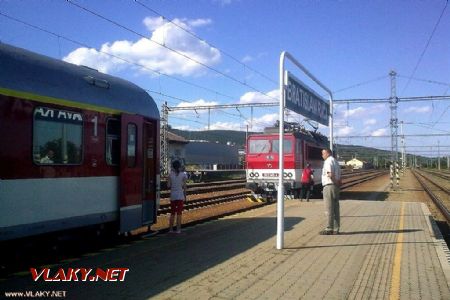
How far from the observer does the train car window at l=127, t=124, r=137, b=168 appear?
386 inches

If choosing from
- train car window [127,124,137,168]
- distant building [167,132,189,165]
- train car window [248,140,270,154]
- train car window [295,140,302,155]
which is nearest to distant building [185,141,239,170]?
distant building [167,132,189,165]

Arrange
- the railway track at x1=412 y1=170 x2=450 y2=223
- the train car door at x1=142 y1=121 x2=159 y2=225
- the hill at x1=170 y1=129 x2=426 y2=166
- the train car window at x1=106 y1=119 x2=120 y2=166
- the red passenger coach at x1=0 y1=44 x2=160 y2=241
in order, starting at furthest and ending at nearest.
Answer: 1. the hill at x1=170 y1=129 x2=426 y2=166
2. the railway track at x1=412 y1=170 x2=450 y2=223
3. the train car door at x1=142 y1=121 x2=159 y2=225
4. the train car window at x1=106 y1=119 x2=120 y2=166
5. the red passenger coach at x1=0 y1=44 x2=160 y2=241

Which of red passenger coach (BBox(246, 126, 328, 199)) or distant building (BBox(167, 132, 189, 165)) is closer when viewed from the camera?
red passenger coach (BBox(246, 126, 328, 199))

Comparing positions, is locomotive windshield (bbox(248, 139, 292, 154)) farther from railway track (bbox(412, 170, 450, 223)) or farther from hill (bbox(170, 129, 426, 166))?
hill (bbox(170, 129, 426, 166))

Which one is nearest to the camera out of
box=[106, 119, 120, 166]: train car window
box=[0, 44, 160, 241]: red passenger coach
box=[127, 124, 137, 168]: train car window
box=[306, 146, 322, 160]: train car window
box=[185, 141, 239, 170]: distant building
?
box=[0, 44, 160, 241]: red passenger coach

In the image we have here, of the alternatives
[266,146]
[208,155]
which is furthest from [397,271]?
[208,155]

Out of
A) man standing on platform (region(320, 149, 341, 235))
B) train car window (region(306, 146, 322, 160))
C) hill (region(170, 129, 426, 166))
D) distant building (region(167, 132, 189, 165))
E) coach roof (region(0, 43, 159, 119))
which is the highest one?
hill (region(170, 129, 426, 166))

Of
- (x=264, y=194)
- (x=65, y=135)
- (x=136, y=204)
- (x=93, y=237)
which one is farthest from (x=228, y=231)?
(x=264, y=194)

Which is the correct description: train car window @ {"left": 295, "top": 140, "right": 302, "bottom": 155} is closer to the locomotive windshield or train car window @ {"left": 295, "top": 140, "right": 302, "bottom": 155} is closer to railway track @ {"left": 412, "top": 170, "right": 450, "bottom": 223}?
the locomotive windshield

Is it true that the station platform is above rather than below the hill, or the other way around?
below

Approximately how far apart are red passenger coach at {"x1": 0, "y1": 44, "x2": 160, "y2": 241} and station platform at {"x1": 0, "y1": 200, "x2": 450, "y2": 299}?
2.67 ft

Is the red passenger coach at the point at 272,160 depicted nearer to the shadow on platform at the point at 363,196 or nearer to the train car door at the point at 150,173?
the shadow on platform at the point at 363,196

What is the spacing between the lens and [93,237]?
952 centimetres

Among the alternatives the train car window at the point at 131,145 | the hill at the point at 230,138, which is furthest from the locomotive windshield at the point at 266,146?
the hill at the point at 230,138
